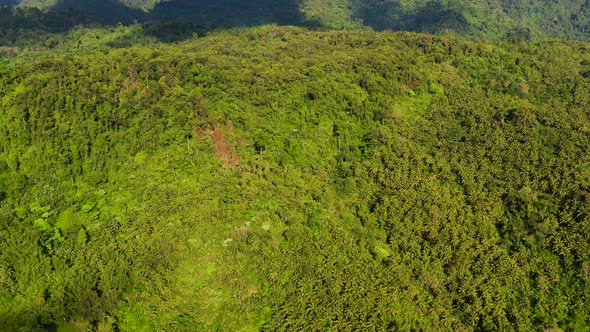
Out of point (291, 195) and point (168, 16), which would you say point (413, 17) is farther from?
point (291, 195)

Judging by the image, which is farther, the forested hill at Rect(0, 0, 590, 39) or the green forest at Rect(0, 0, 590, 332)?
the forested hill at Rect(0, 0, 590, 39)

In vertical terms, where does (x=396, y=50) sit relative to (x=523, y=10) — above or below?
above

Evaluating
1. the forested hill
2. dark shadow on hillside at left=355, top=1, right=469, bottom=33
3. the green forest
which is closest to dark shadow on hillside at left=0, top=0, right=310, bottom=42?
the forested hill

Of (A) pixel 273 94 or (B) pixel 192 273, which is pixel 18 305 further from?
(A) pixel 273 94

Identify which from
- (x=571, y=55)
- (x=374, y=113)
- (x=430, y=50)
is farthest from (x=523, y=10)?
(x=374, y=113)

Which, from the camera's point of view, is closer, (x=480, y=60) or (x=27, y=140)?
(x=27, y=140)

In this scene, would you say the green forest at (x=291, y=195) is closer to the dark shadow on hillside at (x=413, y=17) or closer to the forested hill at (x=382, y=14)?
the forested hill at (x=382, y=14)

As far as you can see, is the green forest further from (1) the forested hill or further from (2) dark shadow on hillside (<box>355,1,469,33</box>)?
(2) dark shadow on hillside (<box>355,1,469,33</box>)
